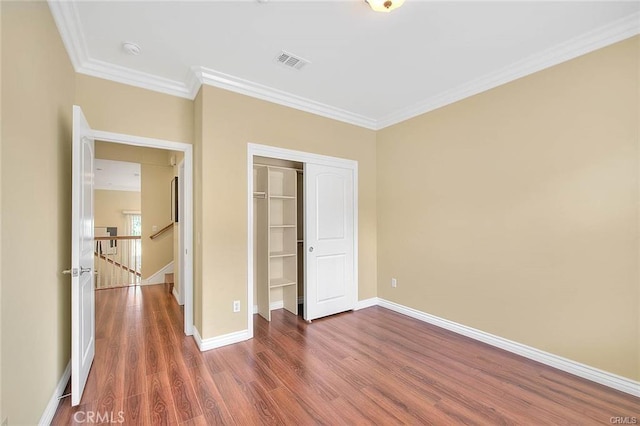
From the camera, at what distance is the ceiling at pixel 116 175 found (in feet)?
20.7

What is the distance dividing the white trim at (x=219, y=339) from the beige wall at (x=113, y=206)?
921cm

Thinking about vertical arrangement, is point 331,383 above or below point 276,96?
below

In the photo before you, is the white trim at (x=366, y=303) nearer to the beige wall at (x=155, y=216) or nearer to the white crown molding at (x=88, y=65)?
the white crown molding at (x=88, y=65)

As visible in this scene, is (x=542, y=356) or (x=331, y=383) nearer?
(x=331, y=383)

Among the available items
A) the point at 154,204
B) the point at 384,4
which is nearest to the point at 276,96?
the point at 384,4

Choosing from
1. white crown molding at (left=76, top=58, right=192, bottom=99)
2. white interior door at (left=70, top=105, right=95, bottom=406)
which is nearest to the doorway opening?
white crown molding at (left=76, top=58, right=192, bottom=99)

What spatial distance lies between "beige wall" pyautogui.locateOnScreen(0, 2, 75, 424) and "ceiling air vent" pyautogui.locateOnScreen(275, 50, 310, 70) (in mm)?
1595

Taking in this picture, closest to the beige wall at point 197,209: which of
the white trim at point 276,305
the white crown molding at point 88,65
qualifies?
the white crown molding at point 88,65

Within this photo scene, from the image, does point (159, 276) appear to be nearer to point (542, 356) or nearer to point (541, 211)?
point (542, 356)

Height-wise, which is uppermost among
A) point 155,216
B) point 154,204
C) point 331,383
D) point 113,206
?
point 113,206

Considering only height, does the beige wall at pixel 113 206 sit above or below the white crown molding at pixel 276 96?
below

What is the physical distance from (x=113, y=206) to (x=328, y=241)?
981cm

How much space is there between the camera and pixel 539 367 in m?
2.45

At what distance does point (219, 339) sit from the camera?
9.32 ft
